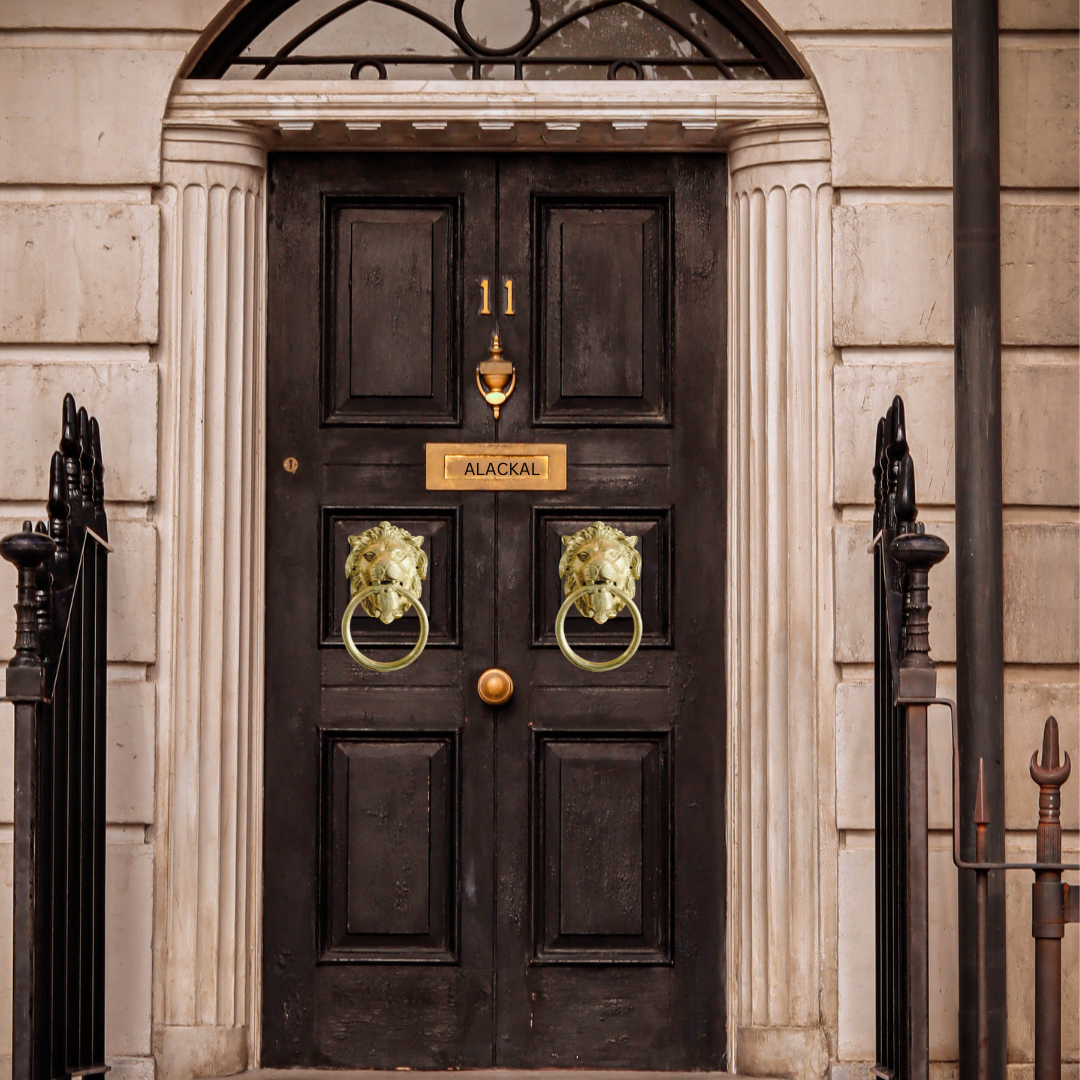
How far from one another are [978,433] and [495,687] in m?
1.80

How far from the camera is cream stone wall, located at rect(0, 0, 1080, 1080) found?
4473mm

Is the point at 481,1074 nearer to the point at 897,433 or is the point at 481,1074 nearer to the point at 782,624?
the point at 782,624

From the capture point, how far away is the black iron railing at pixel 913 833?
3.60 m

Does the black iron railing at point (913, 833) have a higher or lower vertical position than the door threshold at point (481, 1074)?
higher

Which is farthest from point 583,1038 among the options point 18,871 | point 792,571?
point 18,871

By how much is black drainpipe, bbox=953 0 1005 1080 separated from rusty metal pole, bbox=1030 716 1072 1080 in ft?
1.58

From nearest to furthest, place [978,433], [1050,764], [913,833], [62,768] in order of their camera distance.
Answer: [913,833]
[1050,764]
[62,768]
[978,433]

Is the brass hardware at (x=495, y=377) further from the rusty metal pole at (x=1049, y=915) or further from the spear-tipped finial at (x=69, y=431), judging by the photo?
the rusty metal pole at (x=1049, y=915)

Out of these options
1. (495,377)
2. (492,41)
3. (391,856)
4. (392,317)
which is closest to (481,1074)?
(391,856)

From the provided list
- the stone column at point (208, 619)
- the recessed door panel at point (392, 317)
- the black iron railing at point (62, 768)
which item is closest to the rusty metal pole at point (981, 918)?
the recessed door panel at point (392, 317)

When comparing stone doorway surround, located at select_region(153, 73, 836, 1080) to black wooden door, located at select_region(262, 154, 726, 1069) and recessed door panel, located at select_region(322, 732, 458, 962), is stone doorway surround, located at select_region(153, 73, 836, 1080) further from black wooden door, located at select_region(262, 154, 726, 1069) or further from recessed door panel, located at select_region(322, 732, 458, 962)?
recessed door panel, located at select_region(322, 732, 458, 962)

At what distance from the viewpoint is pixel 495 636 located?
15.6 ft

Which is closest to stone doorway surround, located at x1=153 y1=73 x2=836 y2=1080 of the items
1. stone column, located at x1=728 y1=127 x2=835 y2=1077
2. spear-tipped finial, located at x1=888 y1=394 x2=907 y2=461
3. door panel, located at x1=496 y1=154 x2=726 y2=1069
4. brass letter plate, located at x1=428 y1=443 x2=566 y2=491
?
stone column, located at x1=728 y1=127 x2=835 y2=1077

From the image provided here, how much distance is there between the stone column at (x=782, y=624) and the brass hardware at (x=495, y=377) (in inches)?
31.9
